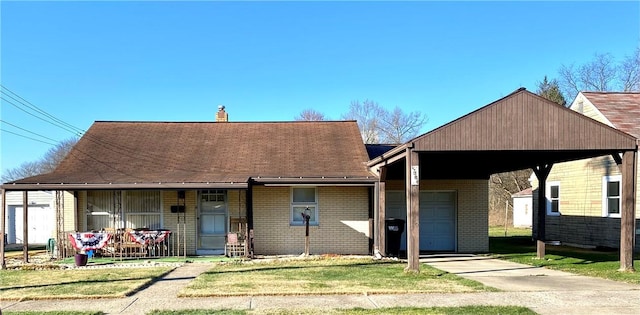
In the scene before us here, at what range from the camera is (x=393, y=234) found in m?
15.4

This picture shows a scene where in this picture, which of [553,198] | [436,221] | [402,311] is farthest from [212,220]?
[553,198]

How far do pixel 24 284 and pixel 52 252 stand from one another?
607 cm

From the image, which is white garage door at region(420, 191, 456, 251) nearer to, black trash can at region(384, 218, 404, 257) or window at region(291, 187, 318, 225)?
black trash can at region(384, 218, 404, 257)

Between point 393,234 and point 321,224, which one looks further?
point 321,224

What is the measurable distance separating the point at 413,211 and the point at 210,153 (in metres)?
8.60

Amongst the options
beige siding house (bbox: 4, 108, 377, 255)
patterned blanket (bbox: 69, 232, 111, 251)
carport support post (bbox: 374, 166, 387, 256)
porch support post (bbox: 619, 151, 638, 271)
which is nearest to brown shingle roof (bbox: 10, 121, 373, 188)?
beige siding house (bbox: 4, 108, 377, 255)

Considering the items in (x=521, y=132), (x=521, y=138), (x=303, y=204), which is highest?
(x=521, y=132)

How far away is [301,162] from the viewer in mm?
16953

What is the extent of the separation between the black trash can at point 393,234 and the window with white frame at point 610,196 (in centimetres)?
798

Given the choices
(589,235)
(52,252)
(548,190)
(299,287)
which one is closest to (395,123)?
(548,190)

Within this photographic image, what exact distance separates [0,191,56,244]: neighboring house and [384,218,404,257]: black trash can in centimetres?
1568

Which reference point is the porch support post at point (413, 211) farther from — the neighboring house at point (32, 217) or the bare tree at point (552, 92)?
the bare tree at point (552, 92)

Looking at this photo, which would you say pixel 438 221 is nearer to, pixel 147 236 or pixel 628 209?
pixel 628 209

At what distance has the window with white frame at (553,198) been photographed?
858 inches
